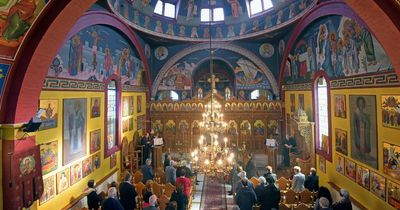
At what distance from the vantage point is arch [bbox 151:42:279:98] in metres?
18.5

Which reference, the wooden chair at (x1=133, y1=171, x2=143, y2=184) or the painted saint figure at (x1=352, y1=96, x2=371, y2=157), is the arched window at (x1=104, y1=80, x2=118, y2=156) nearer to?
the wooden chair at (x1=133, y1=171, x2=143, y2=184)

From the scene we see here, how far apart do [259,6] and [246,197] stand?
12977mm

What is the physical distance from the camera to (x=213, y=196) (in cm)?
1105

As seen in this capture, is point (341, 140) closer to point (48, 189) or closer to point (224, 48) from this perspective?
point (48, 189)

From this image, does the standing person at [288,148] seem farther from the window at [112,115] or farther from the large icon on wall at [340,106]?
the window at [112,115]

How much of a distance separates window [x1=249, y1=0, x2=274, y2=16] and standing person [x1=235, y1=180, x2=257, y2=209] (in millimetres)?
12037

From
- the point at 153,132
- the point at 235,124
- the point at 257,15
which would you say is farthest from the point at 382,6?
the point at 153,132

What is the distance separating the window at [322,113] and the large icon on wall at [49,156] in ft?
33.2

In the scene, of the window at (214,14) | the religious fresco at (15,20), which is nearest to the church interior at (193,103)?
the religious fresco at (15,20)

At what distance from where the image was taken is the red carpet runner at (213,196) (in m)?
9.99

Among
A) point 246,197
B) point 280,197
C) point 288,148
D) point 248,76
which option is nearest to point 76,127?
point 246,197

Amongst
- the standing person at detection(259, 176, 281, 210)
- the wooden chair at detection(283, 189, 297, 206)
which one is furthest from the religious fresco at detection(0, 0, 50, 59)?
the wooden chair at detection(283, 189, 297, 206)

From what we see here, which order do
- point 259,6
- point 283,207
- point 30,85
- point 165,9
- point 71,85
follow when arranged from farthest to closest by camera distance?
point 165,9, point 259,6, point 71,85, point 283,207, point 30,85

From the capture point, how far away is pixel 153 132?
17734 millimetres
